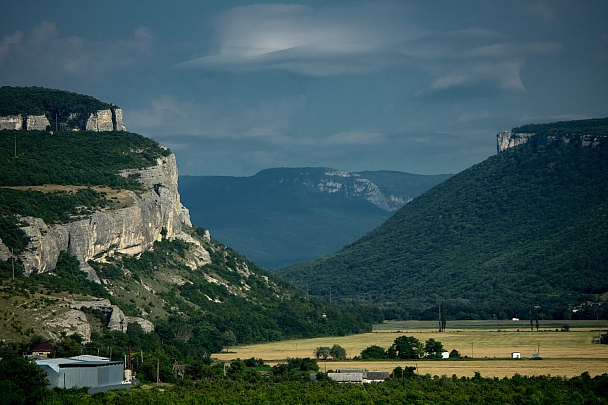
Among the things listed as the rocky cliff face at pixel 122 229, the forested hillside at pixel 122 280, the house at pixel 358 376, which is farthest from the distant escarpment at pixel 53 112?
the house at pixel 358 376

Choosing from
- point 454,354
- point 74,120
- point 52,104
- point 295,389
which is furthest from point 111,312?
point 52,104

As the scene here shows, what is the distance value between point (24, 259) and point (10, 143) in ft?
136

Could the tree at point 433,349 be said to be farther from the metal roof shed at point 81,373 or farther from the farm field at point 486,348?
the metal roof shed at point 81,373

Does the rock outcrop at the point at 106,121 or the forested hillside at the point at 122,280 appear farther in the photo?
the rock outcrop at the point at 106,121

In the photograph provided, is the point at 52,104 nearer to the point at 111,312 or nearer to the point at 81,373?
the point at 111,312

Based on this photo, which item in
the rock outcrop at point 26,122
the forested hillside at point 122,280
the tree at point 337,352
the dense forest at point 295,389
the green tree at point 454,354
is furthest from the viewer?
the rock outcrop at point 26,122

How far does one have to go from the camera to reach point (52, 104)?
170 m

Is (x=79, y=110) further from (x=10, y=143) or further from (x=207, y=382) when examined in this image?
(x=207, y=382)

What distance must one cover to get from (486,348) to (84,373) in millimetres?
59065

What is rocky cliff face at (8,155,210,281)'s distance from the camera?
121500mm

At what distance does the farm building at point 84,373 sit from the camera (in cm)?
8938

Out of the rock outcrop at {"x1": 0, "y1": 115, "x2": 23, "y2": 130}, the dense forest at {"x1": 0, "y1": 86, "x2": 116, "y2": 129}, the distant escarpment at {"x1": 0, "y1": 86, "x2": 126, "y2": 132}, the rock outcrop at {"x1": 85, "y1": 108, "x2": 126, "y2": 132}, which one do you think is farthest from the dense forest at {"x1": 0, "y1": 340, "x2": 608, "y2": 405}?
the rock outcrop at {"x1": 85, "y1": 108, "x2": 126, "y2": 132}

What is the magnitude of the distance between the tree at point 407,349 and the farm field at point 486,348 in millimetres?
4662

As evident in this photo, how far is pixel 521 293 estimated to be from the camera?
634ft
